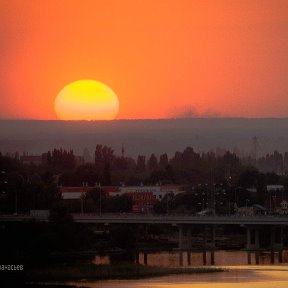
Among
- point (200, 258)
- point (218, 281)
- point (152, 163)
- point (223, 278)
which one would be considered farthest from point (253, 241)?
point (152, 163)

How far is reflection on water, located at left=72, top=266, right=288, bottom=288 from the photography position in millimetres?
32562

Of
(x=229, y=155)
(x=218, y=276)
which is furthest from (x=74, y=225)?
(x=229, y=155)

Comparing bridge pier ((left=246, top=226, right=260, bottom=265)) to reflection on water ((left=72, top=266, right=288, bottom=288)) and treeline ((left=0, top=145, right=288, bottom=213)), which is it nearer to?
treeline ((left=0, top=145, right=288, bottom=213))

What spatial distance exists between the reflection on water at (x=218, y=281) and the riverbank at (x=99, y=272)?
2.17 ft

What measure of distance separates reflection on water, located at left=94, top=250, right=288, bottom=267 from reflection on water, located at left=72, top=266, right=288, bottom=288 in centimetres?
325

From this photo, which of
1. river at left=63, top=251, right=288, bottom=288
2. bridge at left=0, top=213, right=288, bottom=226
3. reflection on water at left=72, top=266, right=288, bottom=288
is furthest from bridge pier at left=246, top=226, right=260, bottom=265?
reflection on water at left=72, top=266, right=288, bottom=288

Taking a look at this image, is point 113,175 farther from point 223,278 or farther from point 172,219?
point 223,278

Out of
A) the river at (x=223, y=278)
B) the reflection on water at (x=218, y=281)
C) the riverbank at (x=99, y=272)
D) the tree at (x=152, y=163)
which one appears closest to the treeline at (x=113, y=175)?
the tree at (x=152, y=163)

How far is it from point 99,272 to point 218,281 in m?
3.08

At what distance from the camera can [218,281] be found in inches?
1336

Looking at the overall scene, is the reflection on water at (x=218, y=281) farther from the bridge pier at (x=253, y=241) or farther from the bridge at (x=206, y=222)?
the bridge at (x=206, y=222)

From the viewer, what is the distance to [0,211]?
5431 centimetres

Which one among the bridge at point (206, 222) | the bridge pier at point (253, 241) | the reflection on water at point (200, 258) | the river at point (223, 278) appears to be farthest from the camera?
the bridge at point (206, 222)

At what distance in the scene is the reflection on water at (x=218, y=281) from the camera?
32562 millimetres
